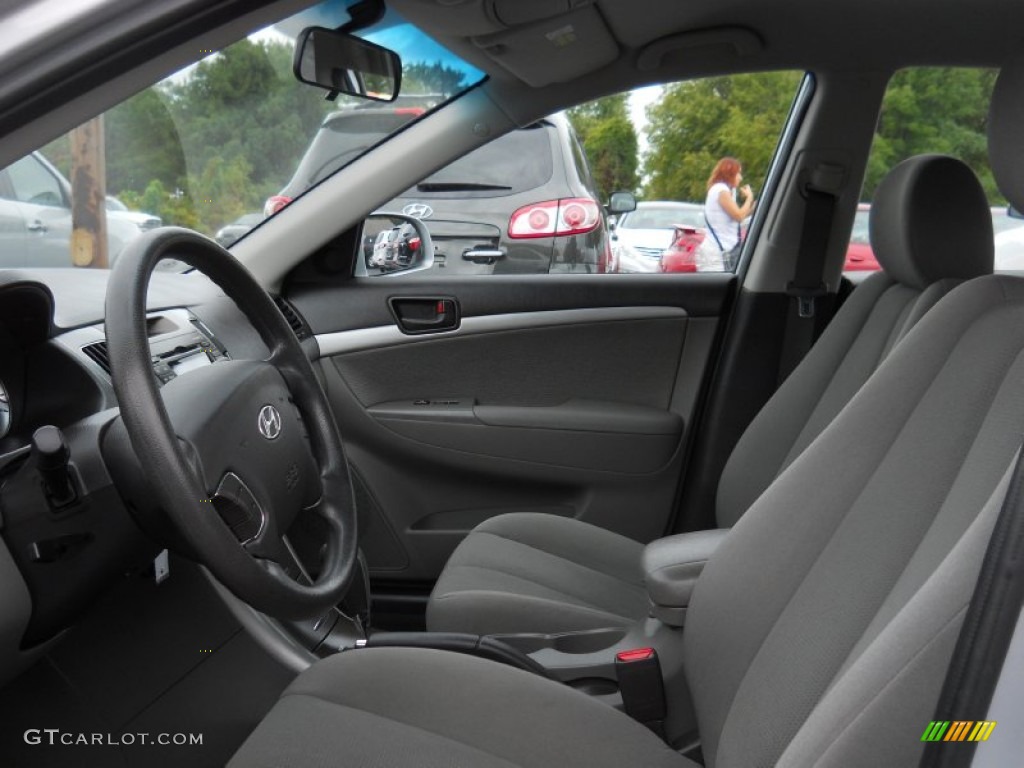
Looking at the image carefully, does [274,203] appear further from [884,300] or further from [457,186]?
[884,300]

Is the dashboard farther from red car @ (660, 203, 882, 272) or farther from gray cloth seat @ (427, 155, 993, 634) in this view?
red car @ (660, 203, 882, 272)

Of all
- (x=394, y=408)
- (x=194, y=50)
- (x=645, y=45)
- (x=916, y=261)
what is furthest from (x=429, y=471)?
(x=194, y=50)

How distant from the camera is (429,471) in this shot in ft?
8.68

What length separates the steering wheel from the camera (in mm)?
1104

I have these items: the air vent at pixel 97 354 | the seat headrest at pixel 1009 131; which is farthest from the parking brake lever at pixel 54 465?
the seat headrest at pixel 1009 131

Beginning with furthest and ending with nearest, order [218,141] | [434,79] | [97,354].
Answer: [434,79] < [218,141] < [97,354]

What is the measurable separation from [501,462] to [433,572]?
1.11ft

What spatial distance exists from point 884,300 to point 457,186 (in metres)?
1.12

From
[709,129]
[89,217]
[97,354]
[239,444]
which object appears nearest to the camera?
[239,444]

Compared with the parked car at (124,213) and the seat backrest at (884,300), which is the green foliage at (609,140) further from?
the parked car at (124,213)

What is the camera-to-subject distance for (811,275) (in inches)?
101

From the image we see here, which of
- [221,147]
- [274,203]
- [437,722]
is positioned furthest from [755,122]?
[437,722]

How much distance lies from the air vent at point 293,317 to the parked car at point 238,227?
0.59 feet

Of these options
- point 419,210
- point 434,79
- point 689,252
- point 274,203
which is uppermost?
point 434,79
